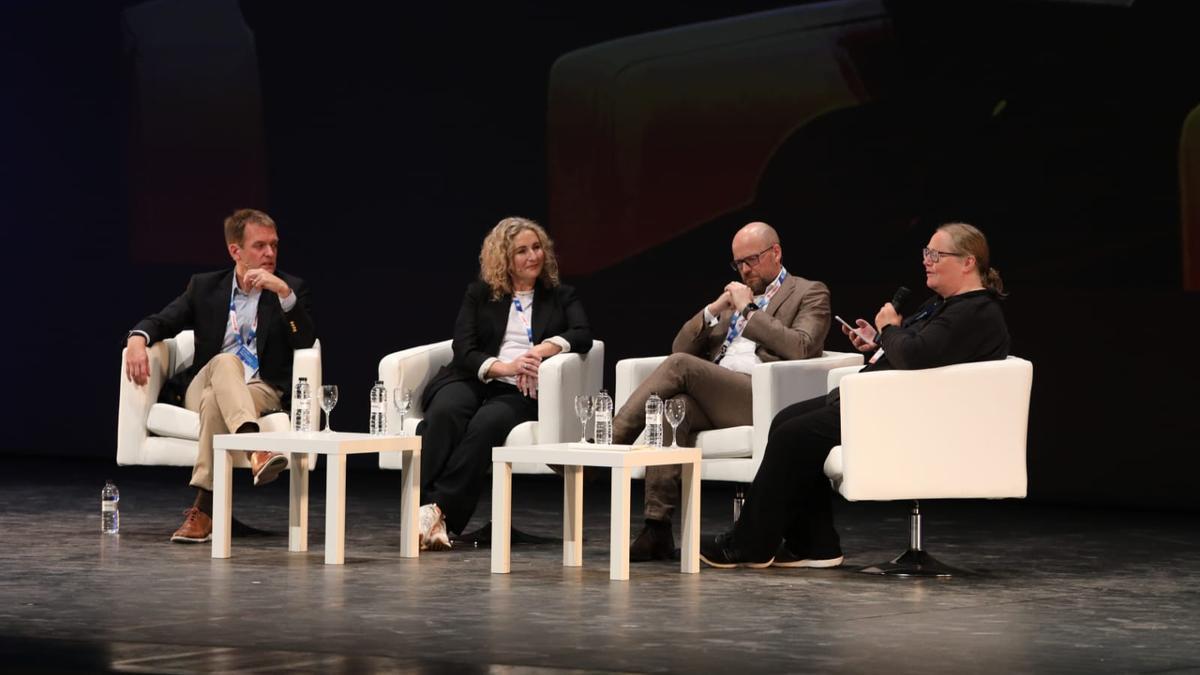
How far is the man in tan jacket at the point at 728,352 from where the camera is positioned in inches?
224

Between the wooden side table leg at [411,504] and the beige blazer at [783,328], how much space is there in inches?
38.9

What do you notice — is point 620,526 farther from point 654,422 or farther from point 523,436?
point 523,436

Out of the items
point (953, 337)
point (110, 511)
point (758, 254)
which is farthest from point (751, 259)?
point (110, 511)

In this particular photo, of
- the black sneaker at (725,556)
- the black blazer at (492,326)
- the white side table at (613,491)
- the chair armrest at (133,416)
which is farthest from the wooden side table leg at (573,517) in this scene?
the chair armrest at (133,416)

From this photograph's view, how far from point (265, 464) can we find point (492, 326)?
95 centimetres

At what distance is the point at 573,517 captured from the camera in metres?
5.59

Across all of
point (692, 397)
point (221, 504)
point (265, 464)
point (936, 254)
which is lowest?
point (221, 504)

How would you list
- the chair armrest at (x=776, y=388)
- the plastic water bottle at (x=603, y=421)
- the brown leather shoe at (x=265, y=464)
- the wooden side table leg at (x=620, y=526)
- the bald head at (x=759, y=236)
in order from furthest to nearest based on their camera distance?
the bald head at (x=759, y=236), the brown leather shoe at (x=265, y=464), the chair armrest at (x=776, y=388), the plastic water bottle at (x=603, y=421), the wooden side table leg at (x=620, y=526)

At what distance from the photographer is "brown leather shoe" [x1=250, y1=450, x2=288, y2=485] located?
5.83 meters

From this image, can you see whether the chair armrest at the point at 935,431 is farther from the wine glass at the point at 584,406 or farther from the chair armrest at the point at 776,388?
the wine glass at the point at 584,406

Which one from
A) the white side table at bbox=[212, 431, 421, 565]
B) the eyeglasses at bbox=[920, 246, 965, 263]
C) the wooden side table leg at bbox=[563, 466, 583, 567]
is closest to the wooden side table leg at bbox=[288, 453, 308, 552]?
the white side table at bbox=[212, 431, 421, 565]

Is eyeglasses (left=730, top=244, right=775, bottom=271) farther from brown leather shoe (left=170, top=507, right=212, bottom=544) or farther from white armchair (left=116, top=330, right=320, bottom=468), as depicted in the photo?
brown leather shoe (left=170, top=507, right=212, bottom=544)

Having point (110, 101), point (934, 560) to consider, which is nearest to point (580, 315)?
point (934, 560)

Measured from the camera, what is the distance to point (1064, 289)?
750 centimetres
